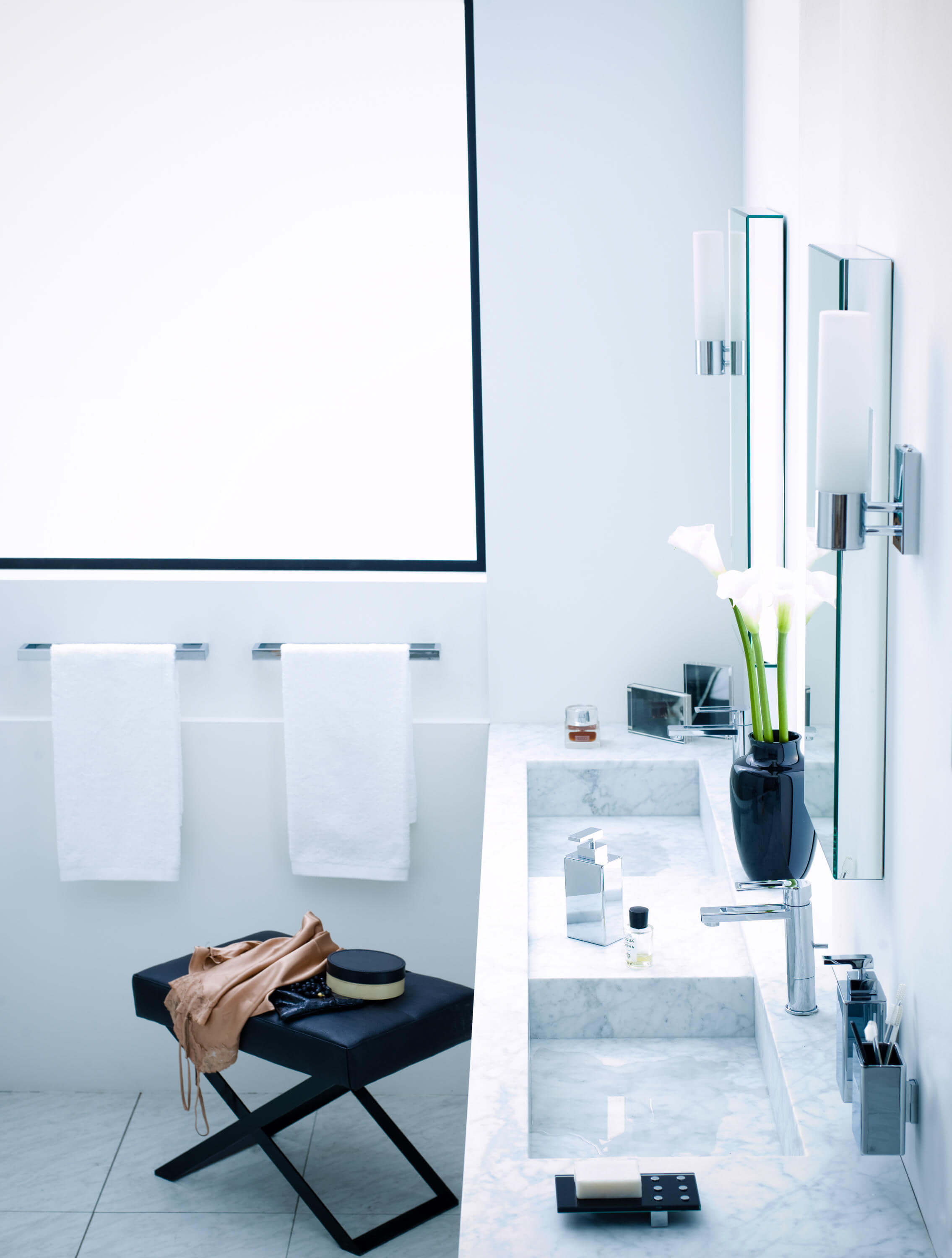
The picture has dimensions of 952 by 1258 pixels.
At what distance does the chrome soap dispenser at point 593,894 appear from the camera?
196cm

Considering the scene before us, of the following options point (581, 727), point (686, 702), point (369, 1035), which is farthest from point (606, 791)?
point (369, 1035)

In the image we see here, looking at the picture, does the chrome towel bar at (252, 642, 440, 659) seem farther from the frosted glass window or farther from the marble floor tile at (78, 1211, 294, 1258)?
the marble floor tile at (78, 1211, 294, 1258)

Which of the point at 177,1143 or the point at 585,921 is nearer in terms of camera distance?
the point at 585,921

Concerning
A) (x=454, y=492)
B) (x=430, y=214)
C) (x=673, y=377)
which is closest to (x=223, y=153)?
(x=430, y=214)

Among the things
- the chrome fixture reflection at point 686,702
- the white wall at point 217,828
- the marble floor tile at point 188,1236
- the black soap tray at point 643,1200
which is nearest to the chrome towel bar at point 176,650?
the white wall at point 217,828

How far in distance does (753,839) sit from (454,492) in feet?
5.29

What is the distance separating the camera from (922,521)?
1.25 meters

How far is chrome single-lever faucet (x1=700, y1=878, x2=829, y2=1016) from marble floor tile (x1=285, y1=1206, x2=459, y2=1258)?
125 cm

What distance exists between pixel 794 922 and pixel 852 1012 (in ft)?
1.00

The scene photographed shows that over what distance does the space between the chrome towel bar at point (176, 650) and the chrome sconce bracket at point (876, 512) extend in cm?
208

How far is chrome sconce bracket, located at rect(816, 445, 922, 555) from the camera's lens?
1.22 meters

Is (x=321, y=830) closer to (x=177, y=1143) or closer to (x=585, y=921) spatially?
(x=177, y=1143)

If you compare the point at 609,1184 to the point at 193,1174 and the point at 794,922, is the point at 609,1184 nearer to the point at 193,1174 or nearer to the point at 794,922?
the point at 794,922

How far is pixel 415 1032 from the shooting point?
242cm
